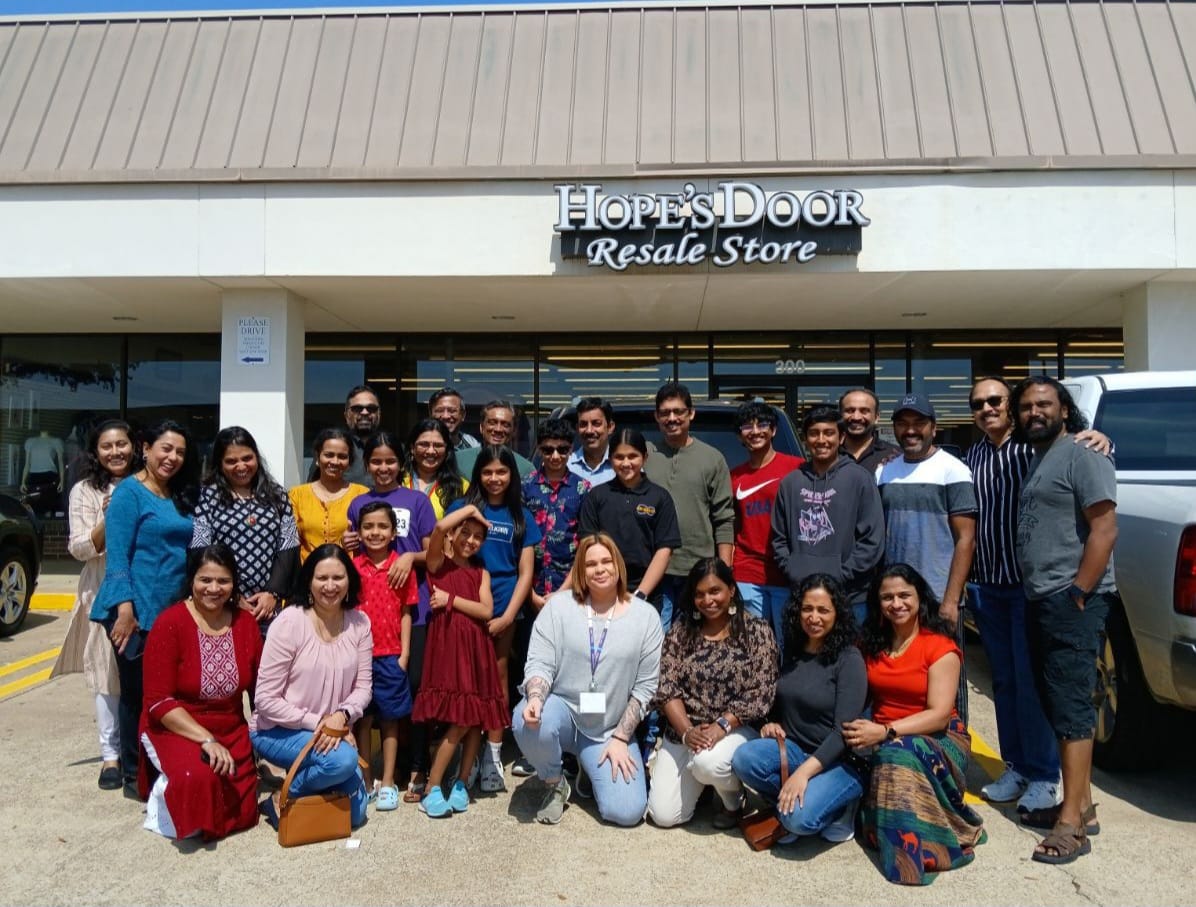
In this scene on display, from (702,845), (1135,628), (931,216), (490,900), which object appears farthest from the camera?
(931,216)

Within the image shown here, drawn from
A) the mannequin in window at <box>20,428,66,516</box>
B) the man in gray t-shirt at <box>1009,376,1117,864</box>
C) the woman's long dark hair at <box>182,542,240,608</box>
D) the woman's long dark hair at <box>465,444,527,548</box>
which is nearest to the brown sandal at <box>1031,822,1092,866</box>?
the man in gray t-shirt at <box>1009,376,1117,864</box>

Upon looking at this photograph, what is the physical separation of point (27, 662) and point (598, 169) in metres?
6.71

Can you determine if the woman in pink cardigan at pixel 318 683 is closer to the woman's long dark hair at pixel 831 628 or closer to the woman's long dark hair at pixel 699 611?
the woman's long dark hair at pixel 699 611

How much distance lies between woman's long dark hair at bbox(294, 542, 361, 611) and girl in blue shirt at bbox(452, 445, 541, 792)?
2.14 ft

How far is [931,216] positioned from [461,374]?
6.42 metres

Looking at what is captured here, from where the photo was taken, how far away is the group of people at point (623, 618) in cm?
384

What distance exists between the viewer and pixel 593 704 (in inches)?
160

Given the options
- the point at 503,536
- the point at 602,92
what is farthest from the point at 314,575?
the point at 602,92

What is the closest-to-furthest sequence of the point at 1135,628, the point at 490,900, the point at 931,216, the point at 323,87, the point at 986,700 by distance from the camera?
the point at 490,900
the point at 1135,628
the point at 986,700
the point at 931,216
the point at 323,87

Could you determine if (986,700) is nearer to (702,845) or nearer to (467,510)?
(702,845)

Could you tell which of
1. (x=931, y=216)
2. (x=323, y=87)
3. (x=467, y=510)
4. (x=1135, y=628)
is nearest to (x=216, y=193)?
(x=323, y=87)

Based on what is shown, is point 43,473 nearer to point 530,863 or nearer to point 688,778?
point 530,863

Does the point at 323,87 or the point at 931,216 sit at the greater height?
the point at 323,87

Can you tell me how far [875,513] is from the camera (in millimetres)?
4426
